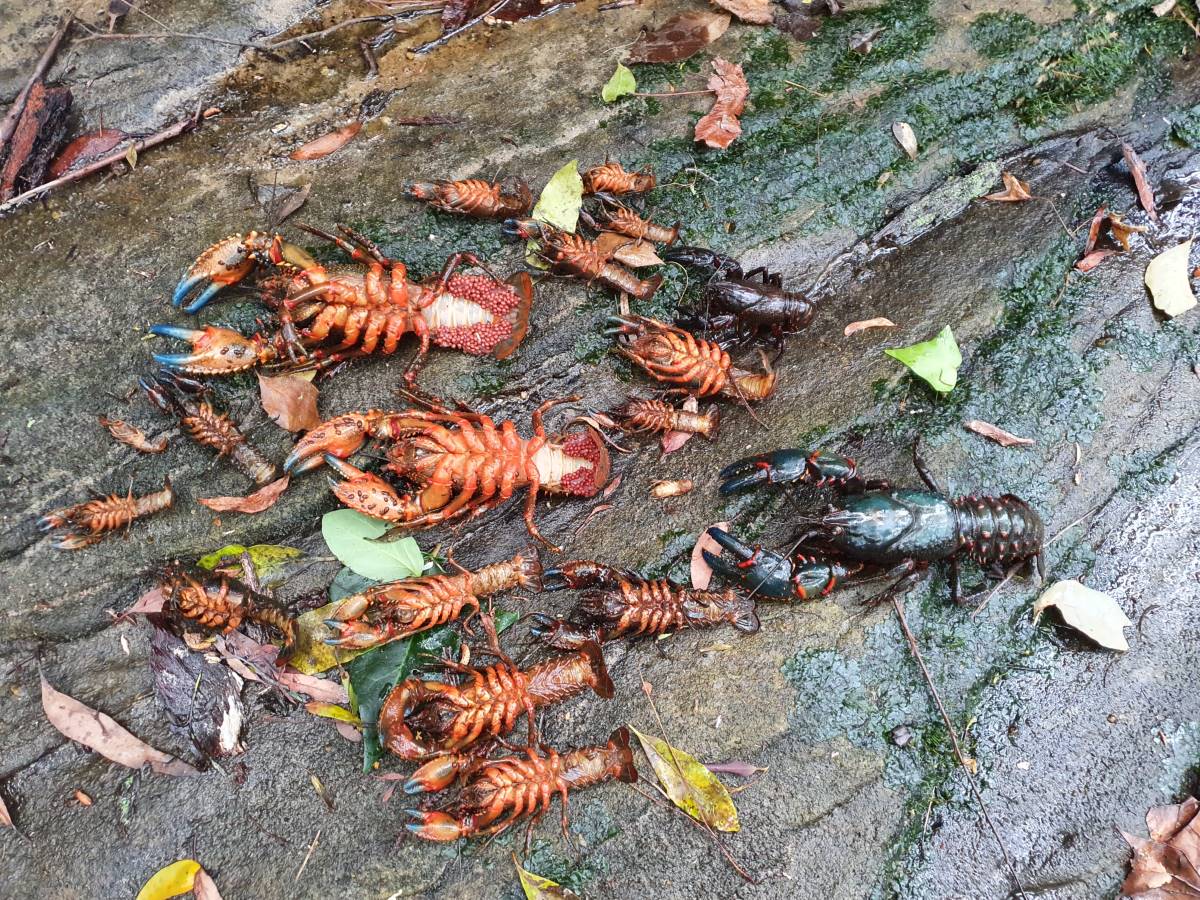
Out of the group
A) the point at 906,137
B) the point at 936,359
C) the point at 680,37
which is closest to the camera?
the point at 936,359

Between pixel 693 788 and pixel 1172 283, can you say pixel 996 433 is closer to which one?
pixel 1172 283

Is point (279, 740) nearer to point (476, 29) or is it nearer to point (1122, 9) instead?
point (476, 29)

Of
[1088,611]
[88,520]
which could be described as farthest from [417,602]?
[1088,611]

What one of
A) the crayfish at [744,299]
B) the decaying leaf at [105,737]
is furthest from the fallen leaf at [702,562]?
the decaying leaf at [105,737]

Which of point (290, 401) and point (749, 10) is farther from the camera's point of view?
point (749, 10)

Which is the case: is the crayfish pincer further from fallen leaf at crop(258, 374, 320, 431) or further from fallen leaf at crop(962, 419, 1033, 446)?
fallen leaf at crop(258, 374, 320, 431)

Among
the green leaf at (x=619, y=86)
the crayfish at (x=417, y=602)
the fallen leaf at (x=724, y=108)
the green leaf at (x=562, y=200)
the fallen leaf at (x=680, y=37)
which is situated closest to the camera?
the crayfish at (x=417, y=602)

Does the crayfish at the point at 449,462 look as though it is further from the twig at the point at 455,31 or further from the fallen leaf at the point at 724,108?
the twig at the point at 455,31

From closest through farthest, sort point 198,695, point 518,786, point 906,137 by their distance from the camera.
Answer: point 518,786 < point 198,695 < point 906,137

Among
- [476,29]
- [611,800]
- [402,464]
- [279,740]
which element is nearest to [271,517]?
[402,464]
